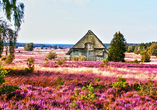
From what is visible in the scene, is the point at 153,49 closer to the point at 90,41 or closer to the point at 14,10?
the point at 90,41

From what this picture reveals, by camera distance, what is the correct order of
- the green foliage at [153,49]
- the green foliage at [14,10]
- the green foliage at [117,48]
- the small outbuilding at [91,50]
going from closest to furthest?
the green foliage at [14,10] → the green foliage at [117,48] → the small outbuilding at [91,50] → the green foliage at [153,49]

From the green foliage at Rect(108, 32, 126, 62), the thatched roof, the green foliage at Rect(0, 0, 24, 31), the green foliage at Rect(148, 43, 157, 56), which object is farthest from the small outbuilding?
the green foliage at Rect(148, 43, 157, 56)

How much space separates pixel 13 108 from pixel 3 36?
24.1 ft

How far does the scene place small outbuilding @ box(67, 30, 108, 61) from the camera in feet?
106

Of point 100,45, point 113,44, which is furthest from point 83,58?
point 113,44

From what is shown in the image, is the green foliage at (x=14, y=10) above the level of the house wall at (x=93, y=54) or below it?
above

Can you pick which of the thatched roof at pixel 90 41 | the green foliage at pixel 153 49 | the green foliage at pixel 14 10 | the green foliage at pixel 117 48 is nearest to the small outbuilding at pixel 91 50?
the thatched roof at pixel 90 41

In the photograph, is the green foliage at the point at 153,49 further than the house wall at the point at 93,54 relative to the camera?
Yes

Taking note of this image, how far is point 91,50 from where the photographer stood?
32.5 metres

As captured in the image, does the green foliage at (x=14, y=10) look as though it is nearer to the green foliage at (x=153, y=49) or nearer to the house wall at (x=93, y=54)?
the house wall at (x=93, y=54)

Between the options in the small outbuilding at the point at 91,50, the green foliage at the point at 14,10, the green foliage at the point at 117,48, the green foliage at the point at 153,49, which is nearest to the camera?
the green foliage at the point at 14,10

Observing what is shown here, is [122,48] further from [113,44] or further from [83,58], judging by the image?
[83,58]

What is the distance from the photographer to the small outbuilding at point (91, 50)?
32219 millimetres

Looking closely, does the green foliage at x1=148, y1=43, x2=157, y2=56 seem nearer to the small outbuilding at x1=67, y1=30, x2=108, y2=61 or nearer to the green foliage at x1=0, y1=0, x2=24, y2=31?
the small outbuilding at x1=67, y1=30, x2=108, y2=61
